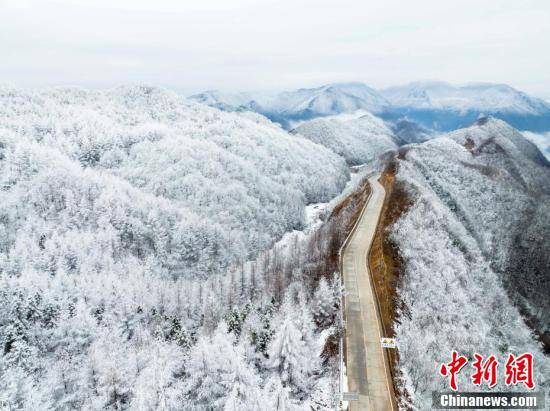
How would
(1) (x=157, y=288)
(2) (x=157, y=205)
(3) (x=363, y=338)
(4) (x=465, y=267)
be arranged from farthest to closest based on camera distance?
(2) (x=157, y=205)
(1) (x=157, y=288)
(4) (x=465, y=267)
(3) (x=363, y=338)

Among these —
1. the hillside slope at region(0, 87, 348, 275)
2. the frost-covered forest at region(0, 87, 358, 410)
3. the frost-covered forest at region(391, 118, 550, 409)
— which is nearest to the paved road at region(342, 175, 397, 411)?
the frost-covered forest at region(391, 118, 550, 409)

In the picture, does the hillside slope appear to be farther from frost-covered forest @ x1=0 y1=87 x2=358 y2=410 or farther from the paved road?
the paved road

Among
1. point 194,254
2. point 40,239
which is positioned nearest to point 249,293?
point 194,254

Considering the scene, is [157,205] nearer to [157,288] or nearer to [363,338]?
[157,288]

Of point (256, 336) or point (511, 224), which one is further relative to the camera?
point (511, 224)

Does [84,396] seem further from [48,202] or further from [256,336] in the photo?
[48,202]

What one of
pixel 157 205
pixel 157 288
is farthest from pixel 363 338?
pixel 157 205
